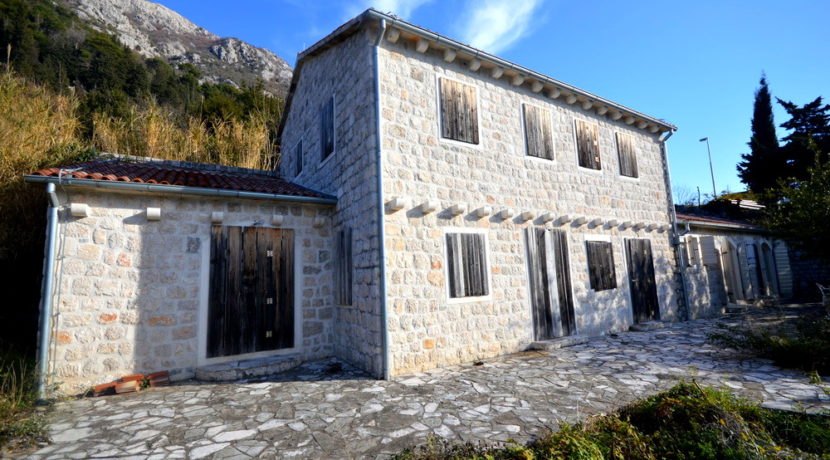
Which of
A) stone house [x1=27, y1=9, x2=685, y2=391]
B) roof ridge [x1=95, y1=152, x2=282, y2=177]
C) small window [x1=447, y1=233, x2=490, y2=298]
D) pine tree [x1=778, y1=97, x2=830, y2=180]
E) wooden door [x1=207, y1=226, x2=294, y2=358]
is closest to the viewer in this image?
stone house [x1=27, y1=9, x2=685, y2=391]

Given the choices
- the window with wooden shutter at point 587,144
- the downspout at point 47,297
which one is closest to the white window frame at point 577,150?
the window with wooden shutter at point 587,144

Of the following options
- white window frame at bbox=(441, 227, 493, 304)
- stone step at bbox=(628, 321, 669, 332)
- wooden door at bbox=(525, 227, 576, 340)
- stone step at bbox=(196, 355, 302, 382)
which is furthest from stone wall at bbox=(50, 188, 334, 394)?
stone step at bbox=(628, 321, 669, 332)

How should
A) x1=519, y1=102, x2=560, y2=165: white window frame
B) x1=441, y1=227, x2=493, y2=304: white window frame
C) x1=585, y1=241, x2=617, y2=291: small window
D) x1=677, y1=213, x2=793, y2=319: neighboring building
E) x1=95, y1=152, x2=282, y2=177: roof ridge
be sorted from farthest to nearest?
1. x1=677, y1=213, x2=793, y2=319: neighboring building
2. x1=95, y1=152, x2=282, y2=177: roof ridge
3. x1=585, y1=241, x2=617, y2=291: small window
4. x1=519, y1=102, x2=560, y2=165: white window frame
5. x1=441, y1=227, x2=493, y2=304: white window frame

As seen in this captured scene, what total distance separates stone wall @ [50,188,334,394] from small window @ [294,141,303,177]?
3621 millimetres

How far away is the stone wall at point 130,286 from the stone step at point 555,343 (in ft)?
19.1

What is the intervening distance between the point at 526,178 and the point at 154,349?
7231 millimetres

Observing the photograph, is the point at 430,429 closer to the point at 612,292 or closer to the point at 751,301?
the point at 612,292

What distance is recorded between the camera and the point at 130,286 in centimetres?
528

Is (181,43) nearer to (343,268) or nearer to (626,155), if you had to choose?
(343,268)

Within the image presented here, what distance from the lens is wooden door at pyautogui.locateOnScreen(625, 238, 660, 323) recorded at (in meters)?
9.01

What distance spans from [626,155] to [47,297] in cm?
1214

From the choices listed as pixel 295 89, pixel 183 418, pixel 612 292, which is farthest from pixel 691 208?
pixel 183 418

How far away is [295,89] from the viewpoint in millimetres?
10039

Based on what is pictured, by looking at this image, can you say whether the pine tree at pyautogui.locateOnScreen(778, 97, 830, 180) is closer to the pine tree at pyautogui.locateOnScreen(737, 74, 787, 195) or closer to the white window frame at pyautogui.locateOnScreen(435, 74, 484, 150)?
the pine tree at pyautogui.locateOnScreen(737, 74, 787, 195)
